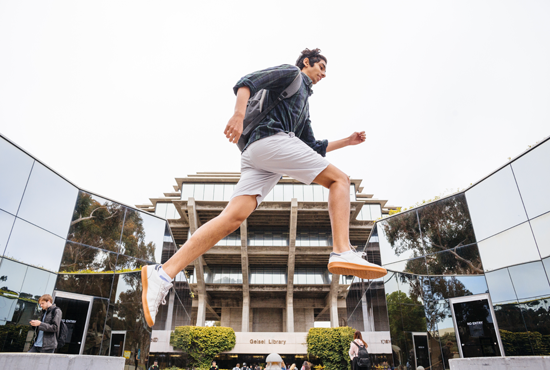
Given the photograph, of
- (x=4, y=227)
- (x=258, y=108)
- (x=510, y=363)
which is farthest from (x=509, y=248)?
(x=4, y=227)

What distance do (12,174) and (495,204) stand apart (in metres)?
15.3

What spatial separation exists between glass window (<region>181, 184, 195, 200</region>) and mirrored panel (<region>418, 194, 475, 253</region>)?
2310cm

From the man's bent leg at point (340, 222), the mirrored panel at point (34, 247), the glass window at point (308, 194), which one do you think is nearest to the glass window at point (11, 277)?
the mirrored panel at point (34, 247)

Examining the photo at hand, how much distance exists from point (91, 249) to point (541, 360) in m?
14.9

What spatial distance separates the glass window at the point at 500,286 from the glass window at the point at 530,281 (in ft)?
0.95

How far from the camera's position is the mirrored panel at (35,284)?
10.7m

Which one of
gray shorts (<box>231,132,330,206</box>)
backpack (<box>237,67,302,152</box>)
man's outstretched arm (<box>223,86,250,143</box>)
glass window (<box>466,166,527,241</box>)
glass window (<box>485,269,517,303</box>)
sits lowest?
gray shorts (<box>231,132,330,206</box>)

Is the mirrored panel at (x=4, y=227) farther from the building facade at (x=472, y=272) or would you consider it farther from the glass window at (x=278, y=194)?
the glass window at (x=278, y=194)

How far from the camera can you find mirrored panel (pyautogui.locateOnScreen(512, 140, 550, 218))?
32.6 ft

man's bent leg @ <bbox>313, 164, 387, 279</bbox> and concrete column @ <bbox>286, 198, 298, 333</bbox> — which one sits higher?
concrete column @ <bbox>286, 198, 298, 333</bbox>

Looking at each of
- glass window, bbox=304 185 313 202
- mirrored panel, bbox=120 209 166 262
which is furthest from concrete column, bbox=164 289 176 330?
glass window, bbox=304 185 313 202

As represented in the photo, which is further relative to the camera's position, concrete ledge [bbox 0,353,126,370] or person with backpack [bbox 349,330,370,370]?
person with backpack [bbox 349,330,370,370]

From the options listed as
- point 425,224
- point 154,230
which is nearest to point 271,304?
point 154,230

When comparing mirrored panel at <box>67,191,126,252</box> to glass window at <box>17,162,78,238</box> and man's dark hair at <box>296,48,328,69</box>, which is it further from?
man's dark hair at <box>296,48,328,69</box>
